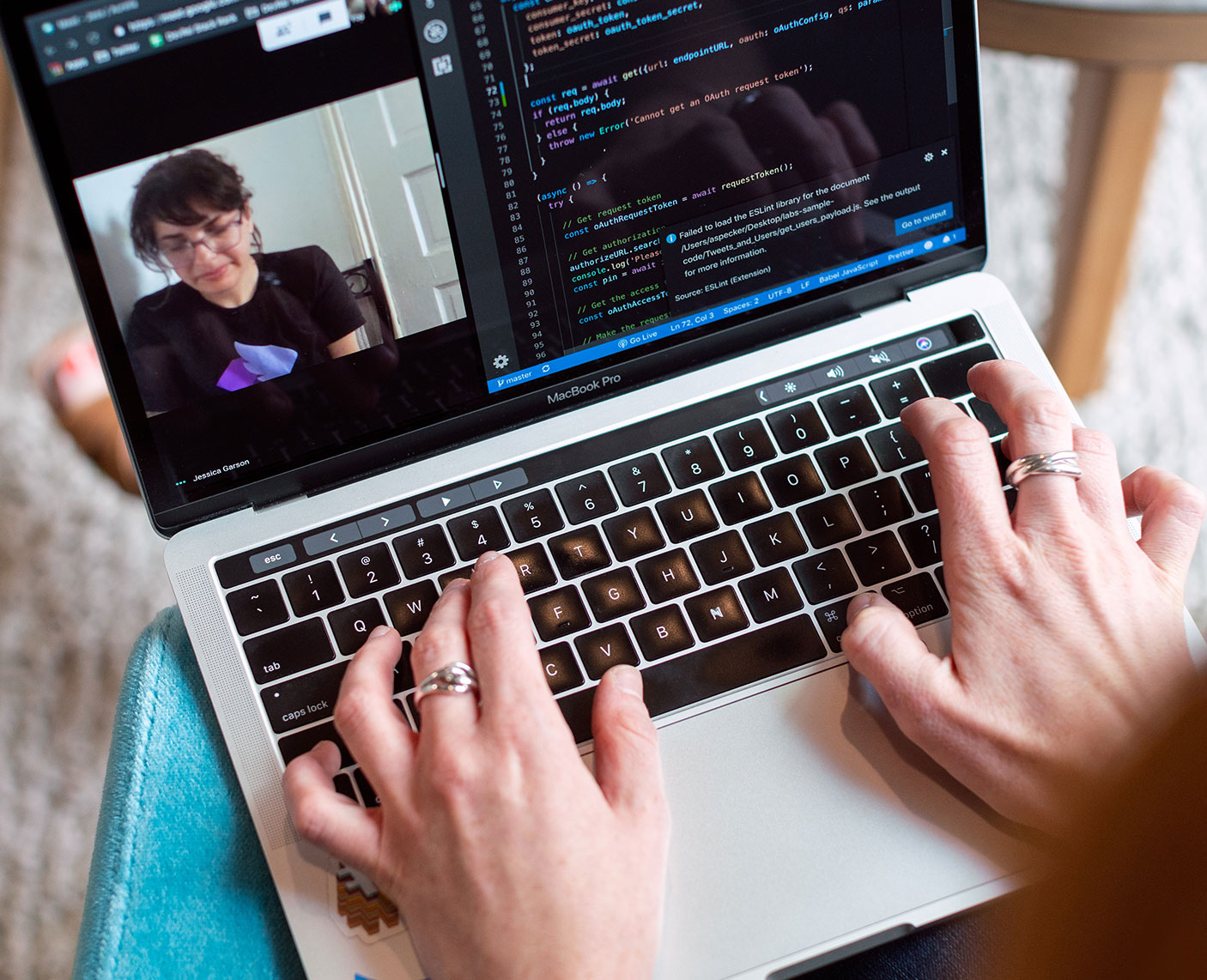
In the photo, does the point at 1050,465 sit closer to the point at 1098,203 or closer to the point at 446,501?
the point at 446,501

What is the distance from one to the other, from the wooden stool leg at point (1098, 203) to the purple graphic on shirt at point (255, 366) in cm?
69

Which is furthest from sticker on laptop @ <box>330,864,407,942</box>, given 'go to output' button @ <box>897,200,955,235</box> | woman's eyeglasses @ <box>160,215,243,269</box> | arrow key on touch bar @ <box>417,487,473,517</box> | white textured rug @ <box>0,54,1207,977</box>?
white textured rug @ <box>0,54,1207,977</box>

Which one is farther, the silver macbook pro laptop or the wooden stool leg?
the wooden stool leg

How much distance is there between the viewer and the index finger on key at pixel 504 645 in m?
0.51

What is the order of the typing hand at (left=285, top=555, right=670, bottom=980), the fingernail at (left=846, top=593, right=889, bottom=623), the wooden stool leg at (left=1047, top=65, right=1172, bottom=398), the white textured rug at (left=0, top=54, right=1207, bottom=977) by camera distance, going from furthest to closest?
the white textured rug at (left=0, top=54, right=1207, bottom=977)
the wooden stool leg at (left=1047, top=65, right=1172, bottom=398)
the fingernail at (left=846, top=593, right=889, bottom=623)
the typing hand at (left=285, top=555, right=670, bottom=980)

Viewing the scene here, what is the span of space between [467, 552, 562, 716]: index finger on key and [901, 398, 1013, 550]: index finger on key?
24 centimetres

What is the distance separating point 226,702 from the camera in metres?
0.57

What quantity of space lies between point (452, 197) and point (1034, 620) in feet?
1.31

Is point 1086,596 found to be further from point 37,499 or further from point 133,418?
point 37,499

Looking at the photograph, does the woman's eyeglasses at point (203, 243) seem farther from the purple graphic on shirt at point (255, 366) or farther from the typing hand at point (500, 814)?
the typing hand at point (500, 814)

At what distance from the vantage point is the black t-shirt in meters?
0.56

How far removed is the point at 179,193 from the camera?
53cm

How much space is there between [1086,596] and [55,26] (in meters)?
0.61

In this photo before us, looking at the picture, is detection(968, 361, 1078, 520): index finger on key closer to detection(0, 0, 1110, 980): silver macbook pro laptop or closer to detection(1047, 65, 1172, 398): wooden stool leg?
detection(0, 0, 1110, 980): silver macbook pro laptop
